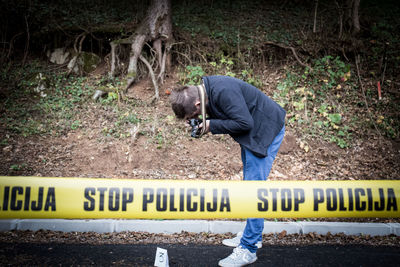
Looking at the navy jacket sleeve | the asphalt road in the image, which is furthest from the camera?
the asphalt road

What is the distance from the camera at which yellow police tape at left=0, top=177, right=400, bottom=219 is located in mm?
2180

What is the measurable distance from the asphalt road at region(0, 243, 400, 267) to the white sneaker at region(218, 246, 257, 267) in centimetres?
16

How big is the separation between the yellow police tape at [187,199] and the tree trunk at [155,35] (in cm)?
559

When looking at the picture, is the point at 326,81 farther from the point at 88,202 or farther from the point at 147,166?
the point at 88,202

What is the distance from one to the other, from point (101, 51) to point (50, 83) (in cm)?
180

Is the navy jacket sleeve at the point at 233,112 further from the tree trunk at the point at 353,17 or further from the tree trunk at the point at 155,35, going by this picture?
the tree trunk at the point at 353,17

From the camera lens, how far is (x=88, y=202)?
86.8 inches

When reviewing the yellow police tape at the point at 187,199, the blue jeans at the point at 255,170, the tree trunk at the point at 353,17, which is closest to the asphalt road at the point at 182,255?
the blue jeans at the point at 255,170

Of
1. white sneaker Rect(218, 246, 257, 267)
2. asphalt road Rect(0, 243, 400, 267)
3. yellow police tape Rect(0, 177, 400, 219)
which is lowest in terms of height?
asphalt road Rect(0, 243, 400, 267)

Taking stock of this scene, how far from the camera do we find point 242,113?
2.54 metres

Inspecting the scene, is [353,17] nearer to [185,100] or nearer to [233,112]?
[233,112]

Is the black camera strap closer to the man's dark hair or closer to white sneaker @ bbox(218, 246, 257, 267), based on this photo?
the man's dark hair

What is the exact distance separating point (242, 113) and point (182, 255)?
1.83 m

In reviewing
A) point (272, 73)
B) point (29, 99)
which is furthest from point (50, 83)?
point (272, 73)
